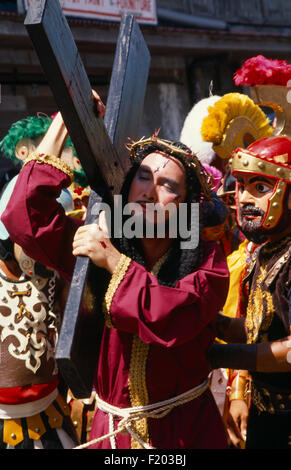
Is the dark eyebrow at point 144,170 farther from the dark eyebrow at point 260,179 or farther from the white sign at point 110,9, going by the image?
the white sign at point 110,9

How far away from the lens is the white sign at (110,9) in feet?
20.2

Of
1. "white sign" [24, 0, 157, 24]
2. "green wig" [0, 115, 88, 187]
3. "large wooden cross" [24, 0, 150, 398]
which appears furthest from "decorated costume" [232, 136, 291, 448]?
"white sign" [24, 0, 157, 24]

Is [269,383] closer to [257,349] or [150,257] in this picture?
[257,349]

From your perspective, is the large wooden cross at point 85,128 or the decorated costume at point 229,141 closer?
the large wooden cross at point 85,128

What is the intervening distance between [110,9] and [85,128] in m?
5.32

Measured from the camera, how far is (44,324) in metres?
2.57

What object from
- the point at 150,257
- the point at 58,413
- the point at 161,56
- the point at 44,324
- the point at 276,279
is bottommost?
the point at 58,413

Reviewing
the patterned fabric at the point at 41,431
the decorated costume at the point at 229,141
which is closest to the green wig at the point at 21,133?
the decorated costume at the point at 229,141

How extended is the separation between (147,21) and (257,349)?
5.61 metres

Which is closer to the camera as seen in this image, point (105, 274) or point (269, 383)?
point (105, 274)

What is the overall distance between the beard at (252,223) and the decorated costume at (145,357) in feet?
0.95

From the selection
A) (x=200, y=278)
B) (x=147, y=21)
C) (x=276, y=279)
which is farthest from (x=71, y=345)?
(x=147, y=21)

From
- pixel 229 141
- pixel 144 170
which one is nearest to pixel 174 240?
pixel 144 170

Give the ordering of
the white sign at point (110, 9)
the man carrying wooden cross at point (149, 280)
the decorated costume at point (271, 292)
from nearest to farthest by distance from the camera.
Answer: the man carrying wooden cross at point (149, 280), the decorated costume at point (271, 292), the white sign at point (110, 9)
